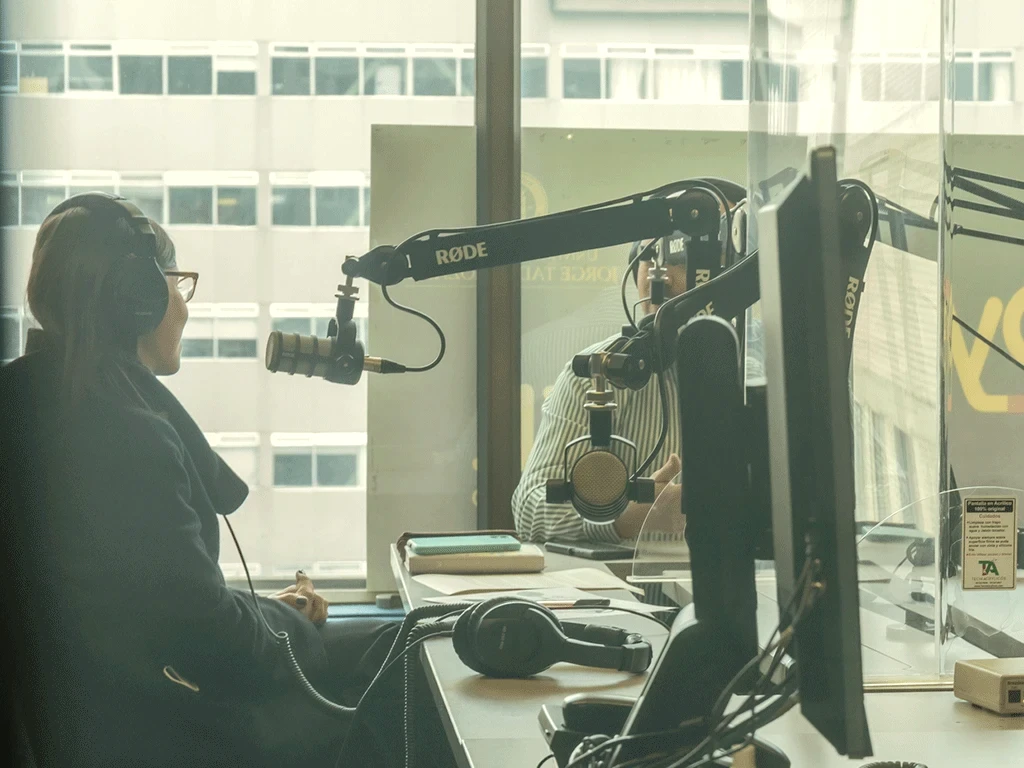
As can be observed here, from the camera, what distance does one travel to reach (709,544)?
845mm

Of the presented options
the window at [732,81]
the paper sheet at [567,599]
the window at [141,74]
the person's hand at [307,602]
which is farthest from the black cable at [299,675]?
the window at [732,81]

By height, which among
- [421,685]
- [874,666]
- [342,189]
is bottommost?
[421,685]

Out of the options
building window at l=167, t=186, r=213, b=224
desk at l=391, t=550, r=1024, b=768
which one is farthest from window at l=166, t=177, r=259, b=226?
desk at l=391, t=550, r=1024, b=768

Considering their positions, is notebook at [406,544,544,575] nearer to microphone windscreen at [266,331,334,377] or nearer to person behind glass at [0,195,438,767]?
person behind glass at [0,195,438,767]

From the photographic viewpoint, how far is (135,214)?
1904mm

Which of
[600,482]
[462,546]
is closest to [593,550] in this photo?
[462,546]

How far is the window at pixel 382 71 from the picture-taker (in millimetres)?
3125

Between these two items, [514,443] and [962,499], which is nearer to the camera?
[962,499]

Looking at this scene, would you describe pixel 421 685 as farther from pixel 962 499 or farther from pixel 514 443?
pixel 962 499

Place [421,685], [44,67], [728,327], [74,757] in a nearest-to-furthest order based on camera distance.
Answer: [728,327]
[74,757]
[421,685]
[44,67]

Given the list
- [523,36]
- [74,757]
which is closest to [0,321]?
[523,36]

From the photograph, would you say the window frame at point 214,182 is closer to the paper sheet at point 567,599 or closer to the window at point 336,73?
the window at point 336,73

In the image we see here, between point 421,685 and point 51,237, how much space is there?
116cm

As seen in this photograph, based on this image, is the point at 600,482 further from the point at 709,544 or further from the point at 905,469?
the point at 709,544
